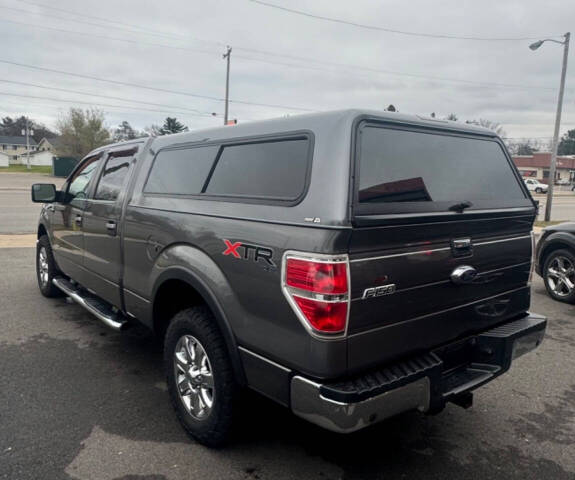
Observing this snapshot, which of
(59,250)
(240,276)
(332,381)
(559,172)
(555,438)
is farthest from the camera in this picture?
(559,172)

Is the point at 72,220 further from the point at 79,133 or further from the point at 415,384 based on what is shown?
the point at 79,133

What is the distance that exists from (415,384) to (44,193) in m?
4.39

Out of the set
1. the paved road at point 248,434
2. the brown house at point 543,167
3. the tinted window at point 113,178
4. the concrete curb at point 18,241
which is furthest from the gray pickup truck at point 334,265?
the brown house at point 543,167

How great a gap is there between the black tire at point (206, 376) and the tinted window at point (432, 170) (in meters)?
1.23

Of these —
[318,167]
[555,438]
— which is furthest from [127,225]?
[555,438]

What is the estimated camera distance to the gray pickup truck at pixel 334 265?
2236 mm

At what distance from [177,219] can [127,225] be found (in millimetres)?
807

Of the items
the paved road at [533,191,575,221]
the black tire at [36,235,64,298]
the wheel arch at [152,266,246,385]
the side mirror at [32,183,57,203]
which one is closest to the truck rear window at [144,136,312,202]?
the wheel arch at [152,266,246,385]

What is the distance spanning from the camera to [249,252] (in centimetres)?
251

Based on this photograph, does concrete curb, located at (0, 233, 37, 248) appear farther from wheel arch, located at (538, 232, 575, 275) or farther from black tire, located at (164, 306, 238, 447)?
wheel arch, located at (538, 232, 575, 275)

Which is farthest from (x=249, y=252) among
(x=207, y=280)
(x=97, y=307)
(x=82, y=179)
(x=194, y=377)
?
(x=82, y=179)

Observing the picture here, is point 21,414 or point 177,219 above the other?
point 177,219

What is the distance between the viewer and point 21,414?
3271 mm

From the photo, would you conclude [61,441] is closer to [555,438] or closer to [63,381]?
[63,381]
